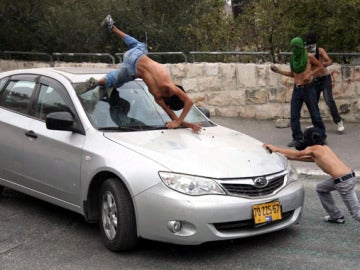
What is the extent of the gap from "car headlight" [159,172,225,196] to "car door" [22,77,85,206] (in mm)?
1069

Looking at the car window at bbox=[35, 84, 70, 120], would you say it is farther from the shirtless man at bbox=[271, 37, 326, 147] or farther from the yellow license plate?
the shirtless man at bbox=[271, 37, 326, 147]

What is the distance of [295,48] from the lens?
31.6 ft

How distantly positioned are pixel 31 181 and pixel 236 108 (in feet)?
22.2

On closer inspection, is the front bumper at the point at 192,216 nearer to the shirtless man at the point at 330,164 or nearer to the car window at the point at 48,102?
the shirtless man at the point at 330,164

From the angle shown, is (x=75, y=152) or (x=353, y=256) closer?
(x=353, y=256)

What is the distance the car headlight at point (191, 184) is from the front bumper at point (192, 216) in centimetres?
4

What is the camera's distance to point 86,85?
20.8 ft

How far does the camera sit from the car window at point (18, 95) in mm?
6697

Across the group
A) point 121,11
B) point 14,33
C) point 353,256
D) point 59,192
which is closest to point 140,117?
point 59,192

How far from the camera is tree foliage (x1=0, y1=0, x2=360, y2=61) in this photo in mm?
11328

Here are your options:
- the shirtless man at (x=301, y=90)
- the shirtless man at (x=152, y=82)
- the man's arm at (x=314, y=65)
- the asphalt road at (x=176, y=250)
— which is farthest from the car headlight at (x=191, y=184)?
the man's arm at (x=314, y=65)

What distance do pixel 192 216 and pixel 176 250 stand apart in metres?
0.66

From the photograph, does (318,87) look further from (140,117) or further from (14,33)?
(14,33)

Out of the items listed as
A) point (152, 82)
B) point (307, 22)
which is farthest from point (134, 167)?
point (307, 22)
